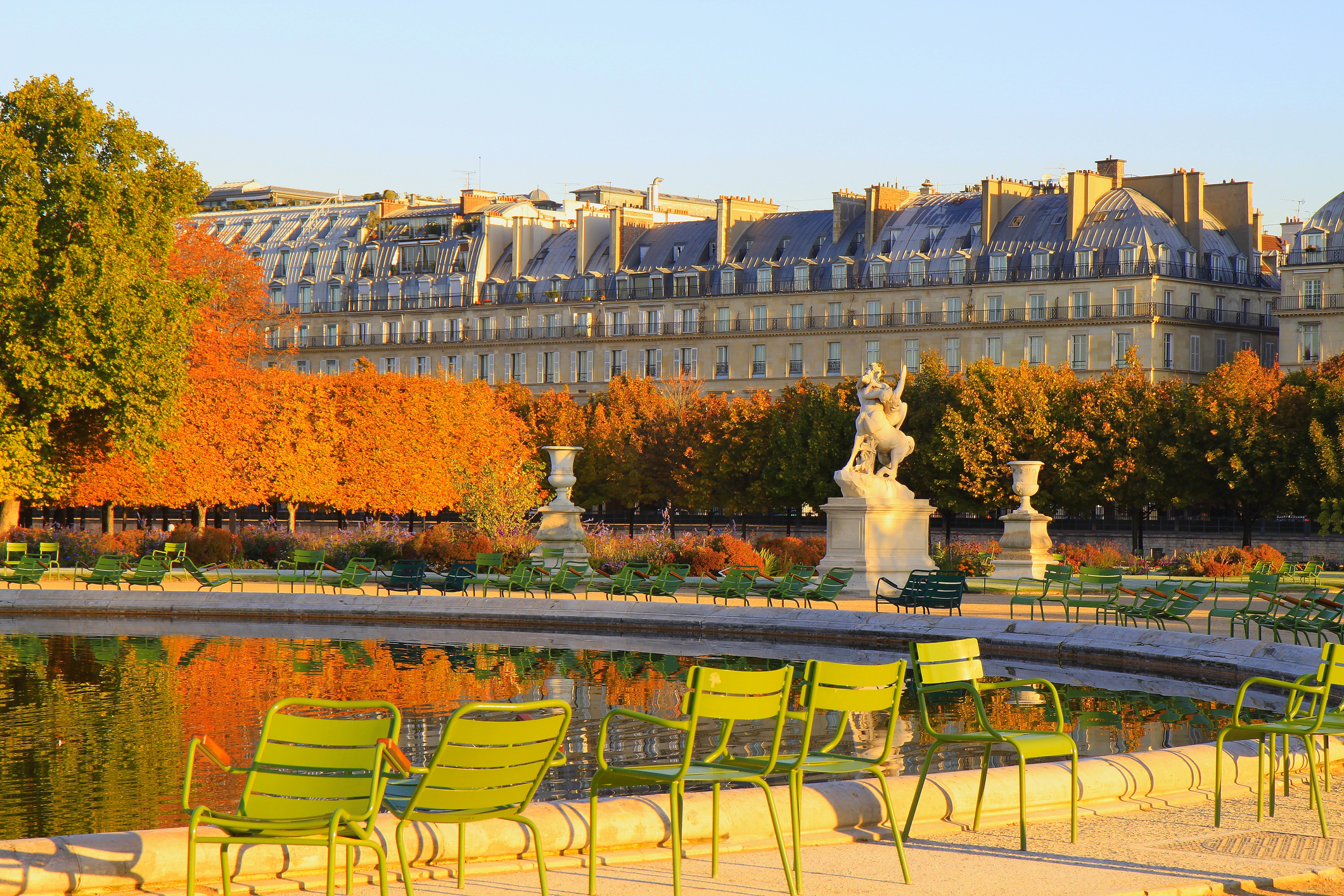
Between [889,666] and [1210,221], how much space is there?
2708 inches

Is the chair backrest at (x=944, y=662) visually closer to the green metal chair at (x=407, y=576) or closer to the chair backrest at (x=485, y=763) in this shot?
the chair backrest at (x=485, y=763)

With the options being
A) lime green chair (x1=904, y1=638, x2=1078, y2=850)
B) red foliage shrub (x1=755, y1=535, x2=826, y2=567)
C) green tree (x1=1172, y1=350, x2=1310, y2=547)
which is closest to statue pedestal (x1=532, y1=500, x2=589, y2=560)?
red foliage shrub (x1=755, y1=535, x2=826, y2=567)

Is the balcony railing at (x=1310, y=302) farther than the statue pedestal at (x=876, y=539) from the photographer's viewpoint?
Yes

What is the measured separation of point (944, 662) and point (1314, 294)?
63.3 m

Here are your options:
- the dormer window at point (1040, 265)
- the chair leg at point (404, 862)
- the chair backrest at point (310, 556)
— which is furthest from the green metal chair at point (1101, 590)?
the dormer window at point (1040, 265)

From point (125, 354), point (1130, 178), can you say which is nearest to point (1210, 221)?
point (1130, 178)

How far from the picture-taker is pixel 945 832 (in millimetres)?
7598

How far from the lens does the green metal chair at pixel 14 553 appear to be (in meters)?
29.3

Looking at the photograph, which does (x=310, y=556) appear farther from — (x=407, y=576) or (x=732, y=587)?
(x=732, y=587)

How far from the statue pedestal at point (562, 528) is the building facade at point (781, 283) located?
42.0 metres

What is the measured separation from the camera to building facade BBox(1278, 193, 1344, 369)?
214 ft

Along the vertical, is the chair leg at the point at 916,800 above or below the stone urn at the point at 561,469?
below

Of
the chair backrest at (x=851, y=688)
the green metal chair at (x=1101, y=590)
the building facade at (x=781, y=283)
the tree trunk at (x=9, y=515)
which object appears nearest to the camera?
the chair backrest at (x=851, y=688)

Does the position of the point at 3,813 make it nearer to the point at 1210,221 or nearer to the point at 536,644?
the point at 536,644
